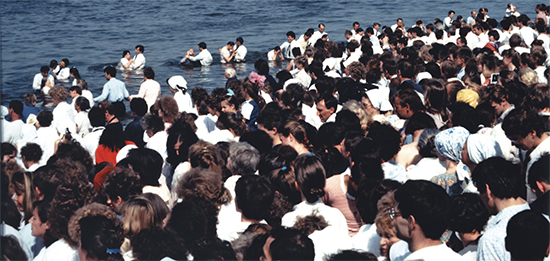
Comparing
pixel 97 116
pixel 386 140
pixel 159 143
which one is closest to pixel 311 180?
pixel 386 140

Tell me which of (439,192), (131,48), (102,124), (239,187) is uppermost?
(439,192)

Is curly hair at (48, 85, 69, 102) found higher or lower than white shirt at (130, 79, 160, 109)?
higher

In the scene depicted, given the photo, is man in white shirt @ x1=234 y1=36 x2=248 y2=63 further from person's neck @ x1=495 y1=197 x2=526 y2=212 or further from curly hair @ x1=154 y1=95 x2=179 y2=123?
person's neck @ x1=495 y1=197 x2=526 y2=212

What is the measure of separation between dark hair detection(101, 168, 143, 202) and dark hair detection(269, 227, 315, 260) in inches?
72.6

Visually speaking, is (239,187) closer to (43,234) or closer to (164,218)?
(164,218)

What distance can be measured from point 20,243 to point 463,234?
328 centimetres

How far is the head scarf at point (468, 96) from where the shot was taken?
7.21 metres

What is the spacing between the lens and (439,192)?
3.42m

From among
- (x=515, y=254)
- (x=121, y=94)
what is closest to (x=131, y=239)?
(x=515, y=254)

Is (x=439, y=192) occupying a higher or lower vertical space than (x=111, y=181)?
higher

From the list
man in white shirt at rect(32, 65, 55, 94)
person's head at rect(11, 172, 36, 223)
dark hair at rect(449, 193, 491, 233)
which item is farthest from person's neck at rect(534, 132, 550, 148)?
man in white shirt at rect(32, 65, 55, 94)

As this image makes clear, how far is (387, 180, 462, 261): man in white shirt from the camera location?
330cm

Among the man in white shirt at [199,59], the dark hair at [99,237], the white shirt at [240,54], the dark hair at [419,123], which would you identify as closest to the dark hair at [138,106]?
the dark hair at [419,123]

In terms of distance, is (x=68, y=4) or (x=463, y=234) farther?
(x=68, y=4)
